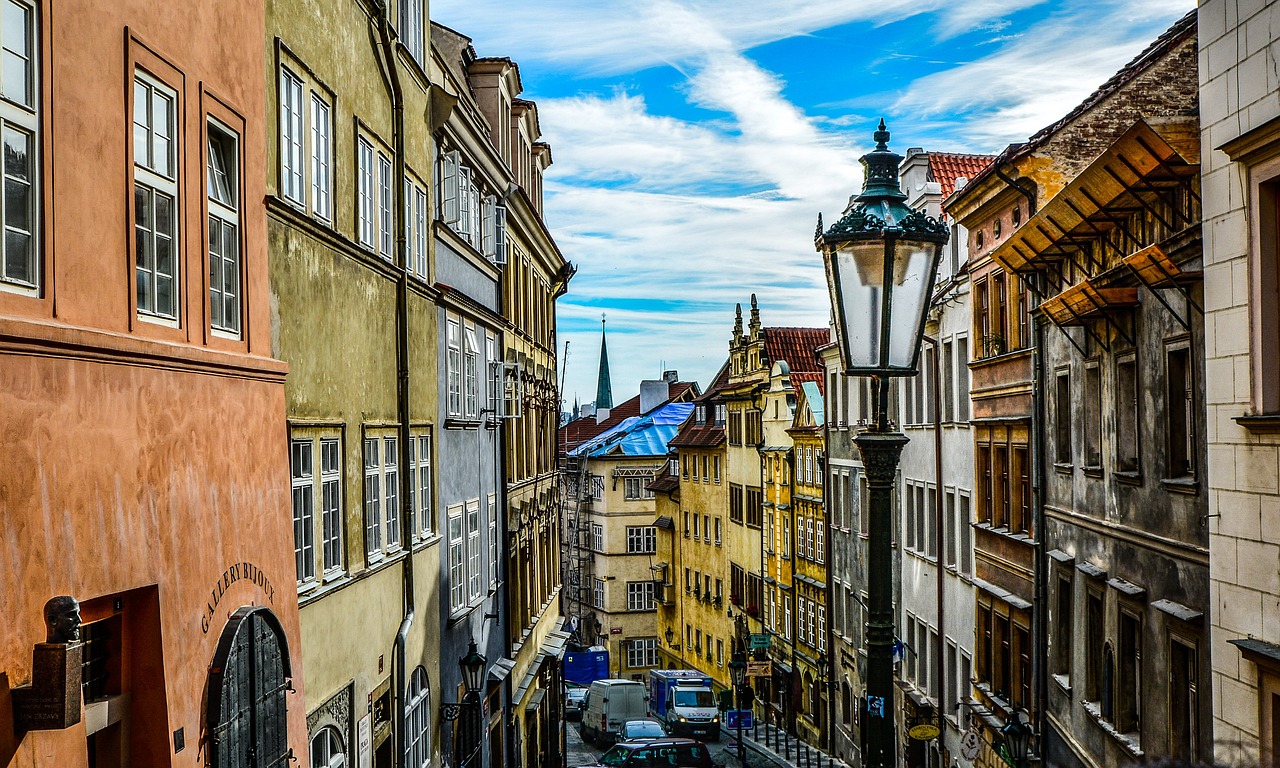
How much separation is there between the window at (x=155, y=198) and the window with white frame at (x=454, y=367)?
11830 millimetres

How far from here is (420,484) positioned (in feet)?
62.0

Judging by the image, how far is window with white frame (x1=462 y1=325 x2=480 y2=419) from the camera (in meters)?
22.8

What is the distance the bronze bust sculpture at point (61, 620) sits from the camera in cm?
691

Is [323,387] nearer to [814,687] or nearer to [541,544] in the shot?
[541,544]

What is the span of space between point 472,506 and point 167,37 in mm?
15072

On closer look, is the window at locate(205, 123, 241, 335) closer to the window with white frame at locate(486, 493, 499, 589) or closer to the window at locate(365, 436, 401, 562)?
the window at locate(365, 436, 401, 562)

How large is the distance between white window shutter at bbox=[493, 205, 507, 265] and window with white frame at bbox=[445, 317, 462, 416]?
4.65 meters

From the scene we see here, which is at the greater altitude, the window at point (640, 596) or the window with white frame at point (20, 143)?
the window with white frame at point (20, 143)

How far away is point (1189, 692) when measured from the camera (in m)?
15.1

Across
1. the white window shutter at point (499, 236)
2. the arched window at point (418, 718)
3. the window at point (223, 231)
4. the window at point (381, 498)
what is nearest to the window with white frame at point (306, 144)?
the window at point (223, 231)

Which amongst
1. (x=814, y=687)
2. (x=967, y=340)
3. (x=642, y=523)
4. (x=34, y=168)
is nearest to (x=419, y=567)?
(x=34, y=168)

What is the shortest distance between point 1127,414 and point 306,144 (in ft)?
36.8

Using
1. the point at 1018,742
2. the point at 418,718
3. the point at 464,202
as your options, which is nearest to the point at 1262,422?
the point at 1018,742

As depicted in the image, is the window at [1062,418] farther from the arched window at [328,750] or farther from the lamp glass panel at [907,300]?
the lamp glass panel at [907,300]
